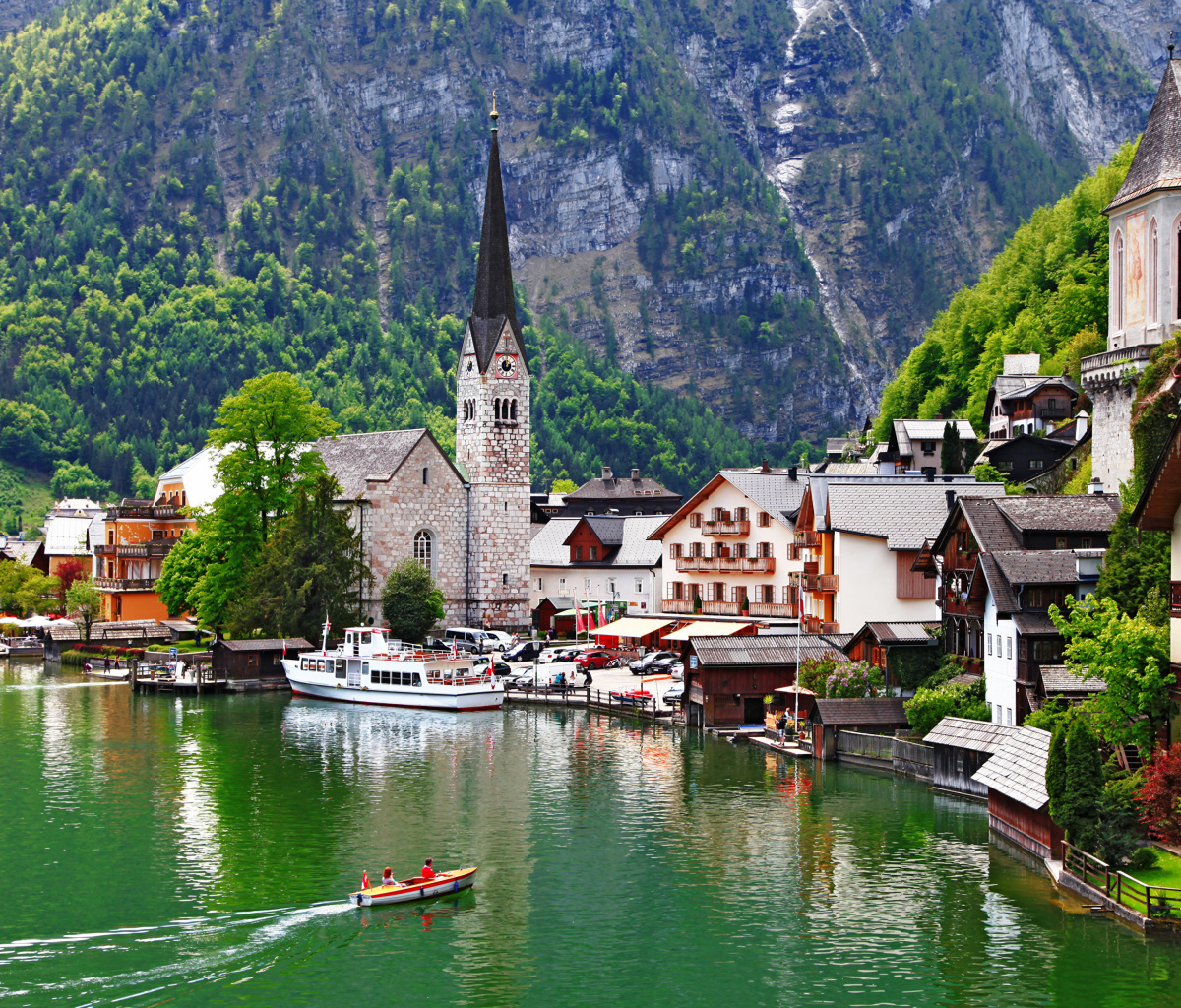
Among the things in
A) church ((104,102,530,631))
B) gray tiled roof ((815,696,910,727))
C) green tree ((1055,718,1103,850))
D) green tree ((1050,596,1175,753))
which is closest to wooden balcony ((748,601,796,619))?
church ((104,102,530,631))

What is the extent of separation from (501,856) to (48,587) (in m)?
95.0

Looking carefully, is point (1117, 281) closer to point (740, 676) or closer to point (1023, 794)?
point (740, 676)

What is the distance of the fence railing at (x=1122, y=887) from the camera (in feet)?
109

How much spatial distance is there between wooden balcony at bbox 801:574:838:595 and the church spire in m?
42.3

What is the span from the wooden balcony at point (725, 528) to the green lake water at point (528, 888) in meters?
29.9

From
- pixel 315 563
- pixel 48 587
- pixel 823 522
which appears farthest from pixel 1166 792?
pixel 48 587

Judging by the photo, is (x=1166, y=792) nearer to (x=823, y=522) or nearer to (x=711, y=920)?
(x=711, y=920)

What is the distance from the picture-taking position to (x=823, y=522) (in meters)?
71.9

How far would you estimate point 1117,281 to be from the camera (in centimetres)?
6334

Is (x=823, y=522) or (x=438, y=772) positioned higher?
(x=823, y=522)

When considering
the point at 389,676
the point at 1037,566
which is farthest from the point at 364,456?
the point at 1037,566

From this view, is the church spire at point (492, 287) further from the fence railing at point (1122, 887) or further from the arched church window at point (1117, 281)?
the fence railing at point (1122, 887)

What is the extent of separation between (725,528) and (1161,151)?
38.6 metres

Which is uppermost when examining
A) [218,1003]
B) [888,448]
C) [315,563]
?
[888,448]
